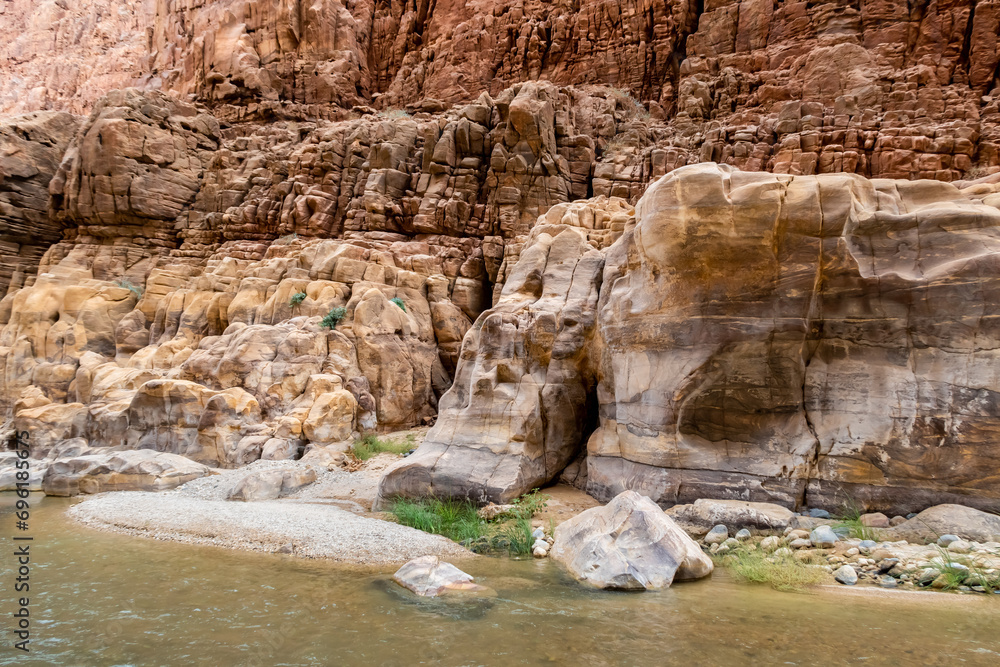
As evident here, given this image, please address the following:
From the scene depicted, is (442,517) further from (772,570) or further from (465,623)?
(772,570)

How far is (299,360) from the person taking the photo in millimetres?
15430

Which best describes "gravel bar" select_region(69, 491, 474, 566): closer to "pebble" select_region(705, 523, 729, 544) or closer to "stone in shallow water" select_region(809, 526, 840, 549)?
"pebble" select_region(705, 523, 729, 544)

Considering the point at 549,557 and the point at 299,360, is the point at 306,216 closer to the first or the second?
the point at 299,360

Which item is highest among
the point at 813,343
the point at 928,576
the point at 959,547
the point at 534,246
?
the point at 534,246

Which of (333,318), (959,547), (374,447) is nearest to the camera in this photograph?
(959,547)

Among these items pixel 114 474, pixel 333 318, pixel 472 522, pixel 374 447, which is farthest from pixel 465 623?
pixel 333 318

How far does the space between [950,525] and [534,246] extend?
874 cm

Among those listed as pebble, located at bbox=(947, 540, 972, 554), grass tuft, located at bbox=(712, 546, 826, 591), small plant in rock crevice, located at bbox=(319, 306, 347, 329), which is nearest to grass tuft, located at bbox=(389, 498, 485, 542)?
grass tuft, located at bbox=(712, 546, 826, 591)

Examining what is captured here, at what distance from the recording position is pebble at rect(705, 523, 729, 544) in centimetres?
732

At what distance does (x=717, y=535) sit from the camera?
7.36 m

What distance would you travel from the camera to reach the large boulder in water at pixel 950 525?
21.2 ft

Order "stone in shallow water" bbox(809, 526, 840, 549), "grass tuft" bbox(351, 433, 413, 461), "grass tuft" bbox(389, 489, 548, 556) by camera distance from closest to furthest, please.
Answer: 1. "stone in shallow water" bbox(809, 526, 840, 549)
2. "grass tuft" bbox(389, 489, 548, 556)
3. "grass tuft" bbox(351, 433, 413, 461)

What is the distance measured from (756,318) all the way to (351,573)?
6622 mm

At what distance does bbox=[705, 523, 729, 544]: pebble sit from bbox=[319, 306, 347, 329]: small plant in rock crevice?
12.3 m
